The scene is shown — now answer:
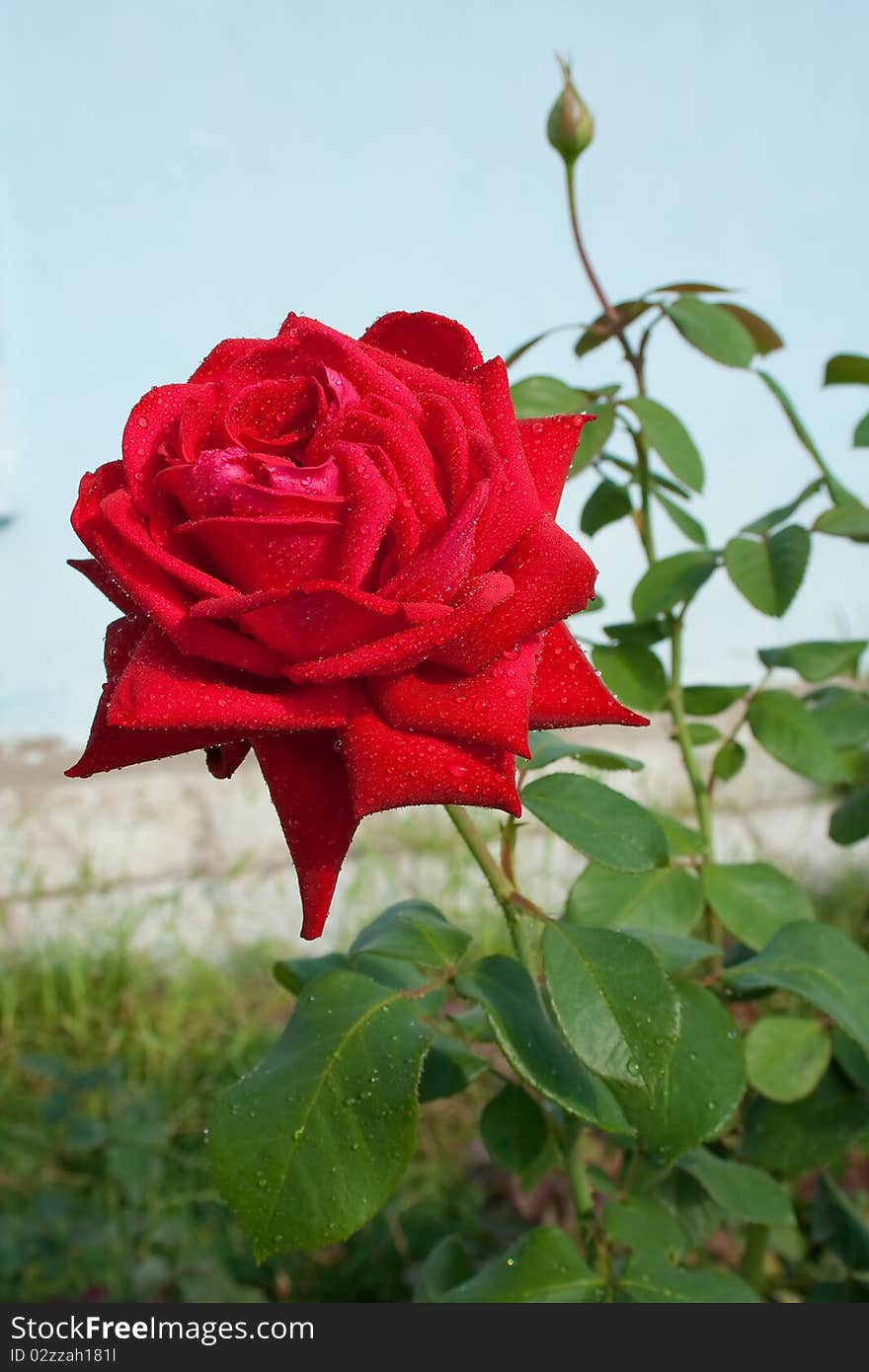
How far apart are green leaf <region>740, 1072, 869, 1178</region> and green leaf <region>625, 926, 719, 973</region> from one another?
23cm

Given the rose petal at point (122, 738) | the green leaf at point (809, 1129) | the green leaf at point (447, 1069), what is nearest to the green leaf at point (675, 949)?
the green leaf at point (447, 1069)

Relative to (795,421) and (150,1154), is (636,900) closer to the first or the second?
(795,421)

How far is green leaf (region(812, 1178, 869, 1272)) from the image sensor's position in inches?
37.9

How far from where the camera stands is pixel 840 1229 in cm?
99

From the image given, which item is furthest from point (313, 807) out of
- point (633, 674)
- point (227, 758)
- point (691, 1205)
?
point (691, 1205)

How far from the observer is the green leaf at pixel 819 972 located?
26.6 inches

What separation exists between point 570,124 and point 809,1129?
Answer: 0.71 m

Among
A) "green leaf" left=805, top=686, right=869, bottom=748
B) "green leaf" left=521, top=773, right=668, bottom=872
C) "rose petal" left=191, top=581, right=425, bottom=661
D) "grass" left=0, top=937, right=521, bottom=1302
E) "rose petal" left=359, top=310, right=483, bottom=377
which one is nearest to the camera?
"rose petal" left=191, top=581, right=425, bottom=661

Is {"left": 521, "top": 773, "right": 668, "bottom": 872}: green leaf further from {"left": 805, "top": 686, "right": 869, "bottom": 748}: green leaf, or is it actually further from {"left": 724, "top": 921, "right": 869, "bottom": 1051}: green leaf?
{"left": 805, "top": 686, "right": 869, "bottom": 748}: green leaf

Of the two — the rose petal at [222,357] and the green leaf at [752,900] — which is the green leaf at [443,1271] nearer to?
the green leaf at [752,900]

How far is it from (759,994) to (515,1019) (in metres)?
0.20

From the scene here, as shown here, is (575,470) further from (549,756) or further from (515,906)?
(515,906)

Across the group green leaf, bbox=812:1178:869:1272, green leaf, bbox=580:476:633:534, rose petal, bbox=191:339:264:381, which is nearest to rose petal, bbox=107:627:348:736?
rose petal, bbox=191:339:264:381

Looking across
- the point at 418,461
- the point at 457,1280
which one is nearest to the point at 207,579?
the point at 418,461
